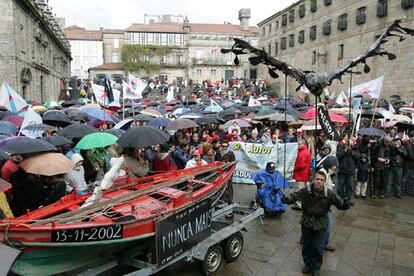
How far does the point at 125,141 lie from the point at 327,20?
36787 mm

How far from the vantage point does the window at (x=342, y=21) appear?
1363 inches

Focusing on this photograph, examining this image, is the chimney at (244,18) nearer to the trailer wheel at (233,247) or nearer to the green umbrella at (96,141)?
the green umbrella at (96,141)

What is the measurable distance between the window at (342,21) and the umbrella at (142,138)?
33.5m

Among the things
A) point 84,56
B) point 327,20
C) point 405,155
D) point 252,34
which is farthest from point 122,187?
point 84,56

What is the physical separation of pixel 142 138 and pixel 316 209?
3.28 meters

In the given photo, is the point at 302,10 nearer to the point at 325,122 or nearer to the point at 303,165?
the point at 303,165

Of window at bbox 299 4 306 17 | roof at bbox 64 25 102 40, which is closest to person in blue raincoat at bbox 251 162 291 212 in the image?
window at bbox 299 4 306 17

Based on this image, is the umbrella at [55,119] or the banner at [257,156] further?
the banner at [257,156]

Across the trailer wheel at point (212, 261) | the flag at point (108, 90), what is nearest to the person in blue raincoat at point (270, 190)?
the trailer wheel at point (212, 261)

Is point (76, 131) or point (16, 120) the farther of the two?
point (16, 120)

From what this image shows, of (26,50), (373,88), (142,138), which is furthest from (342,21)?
(142,138)

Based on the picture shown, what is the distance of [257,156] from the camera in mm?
10609

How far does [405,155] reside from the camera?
31.4 feet

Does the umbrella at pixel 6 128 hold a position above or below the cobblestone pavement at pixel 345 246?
above
